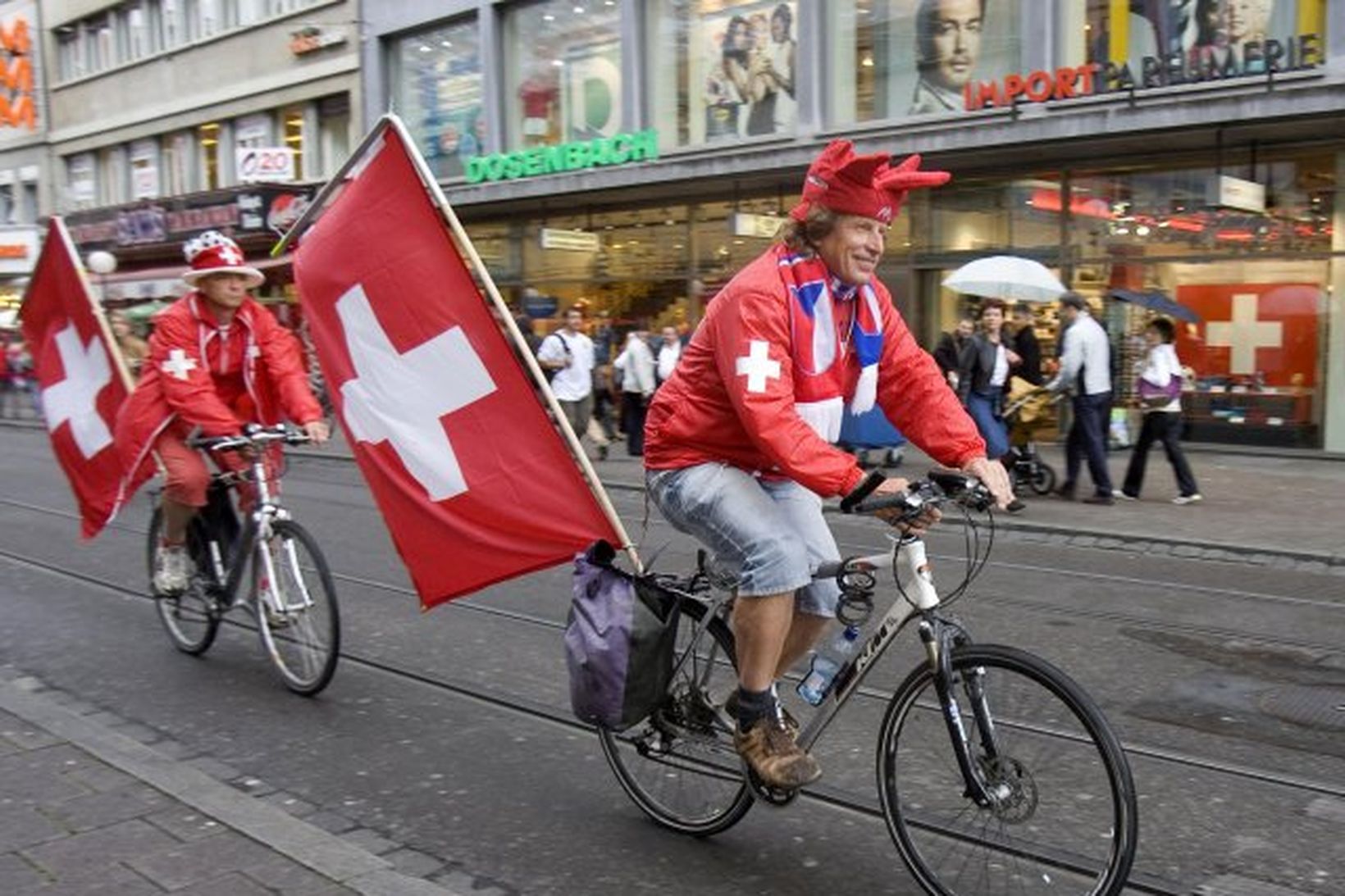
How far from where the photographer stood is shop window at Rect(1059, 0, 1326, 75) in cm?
1355

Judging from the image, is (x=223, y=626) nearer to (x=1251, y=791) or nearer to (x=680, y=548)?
(x=680, y=548)

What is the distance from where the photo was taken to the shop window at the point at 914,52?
52.9 feet

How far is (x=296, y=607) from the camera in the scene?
5.41m

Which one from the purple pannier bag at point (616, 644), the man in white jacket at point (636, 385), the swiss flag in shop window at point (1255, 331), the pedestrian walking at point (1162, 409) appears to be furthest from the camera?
the man in white jacket at point (636, 385)

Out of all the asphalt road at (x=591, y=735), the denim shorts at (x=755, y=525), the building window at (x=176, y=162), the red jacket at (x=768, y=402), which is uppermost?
the building window at (x=176, y=162)

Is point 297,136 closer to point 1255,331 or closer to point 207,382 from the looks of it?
point 1255,331

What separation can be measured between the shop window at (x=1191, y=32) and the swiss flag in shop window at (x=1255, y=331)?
2.77 meters

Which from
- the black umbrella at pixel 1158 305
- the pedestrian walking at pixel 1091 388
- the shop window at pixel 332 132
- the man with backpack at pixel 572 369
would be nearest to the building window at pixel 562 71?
the shop window at pixel 332 132

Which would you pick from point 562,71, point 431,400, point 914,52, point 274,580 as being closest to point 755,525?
point 431,400

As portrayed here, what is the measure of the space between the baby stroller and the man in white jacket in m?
5.02

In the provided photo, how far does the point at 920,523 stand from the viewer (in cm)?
313

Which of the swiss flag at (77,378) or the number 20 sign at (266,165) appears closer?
the swiss flag at (77,378)

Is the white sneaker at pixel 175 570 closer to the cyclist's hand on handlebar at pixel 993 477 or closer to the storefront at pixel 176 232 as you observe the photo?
the cyclist's hand on handlebar at pixel 993 477

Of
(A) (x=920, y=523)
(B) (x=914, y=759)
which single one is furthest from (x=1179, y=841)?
(A) (x=920, y=523)
